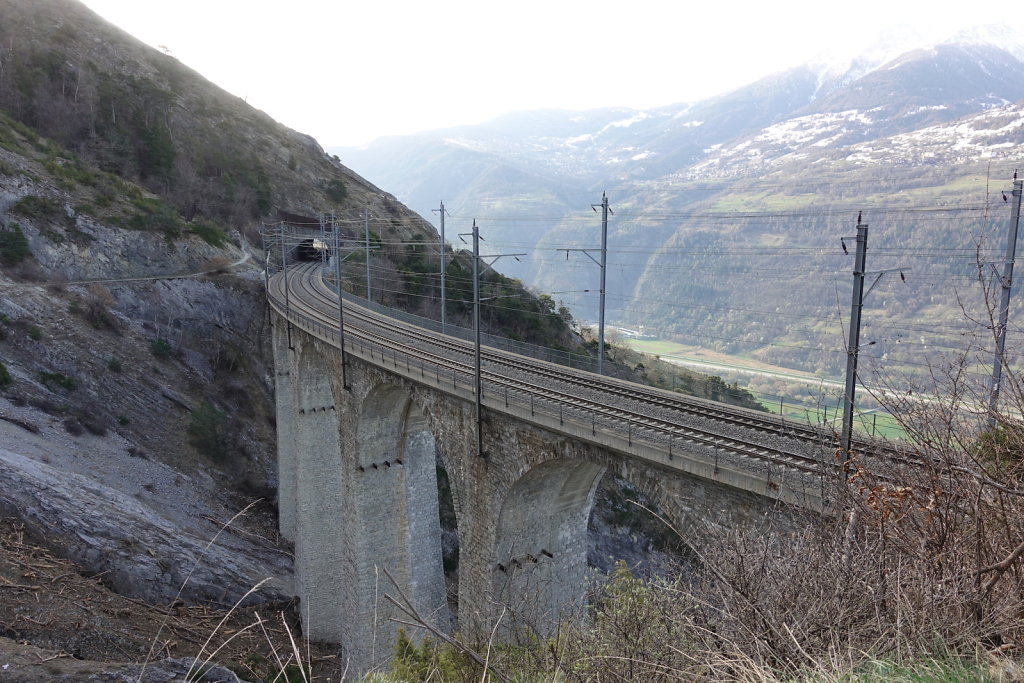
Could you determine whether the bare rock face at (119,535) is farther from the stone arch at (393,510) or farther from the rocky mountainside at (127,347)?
the stone arch at (393,510)

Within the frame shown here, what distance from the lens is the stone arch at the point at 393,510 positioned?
25219 millimetres

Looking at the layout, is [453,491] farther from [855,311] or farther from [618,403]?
[855,311]

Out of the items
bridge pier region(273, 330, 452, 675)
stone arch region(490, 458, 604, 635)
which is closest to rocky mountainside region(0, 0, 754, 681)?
bridge pier region(273, 330, 452, 675)

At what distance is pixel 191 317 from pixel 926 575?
156 feet

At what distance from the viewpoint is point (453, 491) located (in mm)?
19375

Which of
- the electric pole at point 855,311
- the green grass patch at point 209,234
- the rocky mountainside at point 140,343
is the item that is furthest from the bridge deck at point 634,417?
the green grass patch at point 209,234

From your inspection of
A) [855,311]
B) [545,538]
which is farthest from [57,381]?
[855,311]

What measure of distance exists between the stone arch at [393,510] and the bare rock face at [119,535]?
4.11 metres

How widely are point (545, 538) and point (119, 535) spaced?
16.0m

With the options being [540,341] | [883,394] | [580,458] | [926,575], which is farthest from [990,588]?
[540,341]

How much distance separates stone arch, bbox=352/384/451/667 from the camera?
993 inches

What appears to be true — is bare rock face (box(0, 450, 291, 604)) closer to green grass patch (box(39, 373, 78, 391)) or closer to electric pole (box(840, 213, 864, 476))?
green grass patch (box(39, 373, 78, 391))

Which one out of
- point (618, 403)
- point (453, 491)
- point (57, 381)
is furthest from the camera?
point (57, 381)

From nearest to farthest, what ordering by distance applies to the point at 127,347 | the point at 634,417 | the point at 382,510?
1. the point at 634,417
2. the point at 382,510
3. the point at 127,347
